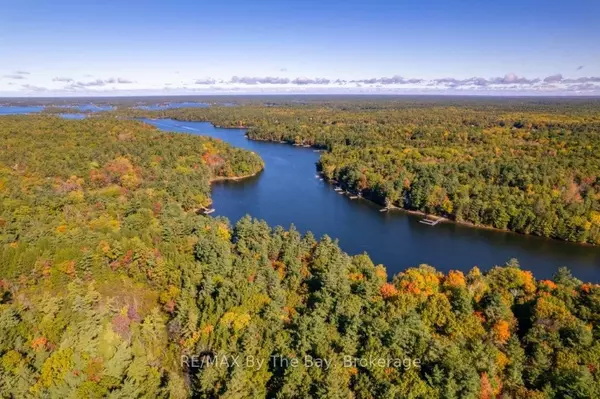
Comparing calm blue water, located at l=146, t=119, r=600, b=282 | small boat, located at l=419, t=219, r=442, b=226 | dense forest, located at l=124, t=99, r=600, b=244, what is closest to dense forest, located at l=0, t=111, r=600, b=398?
calm blue water, located at l=146, t=119, r=600, b=282

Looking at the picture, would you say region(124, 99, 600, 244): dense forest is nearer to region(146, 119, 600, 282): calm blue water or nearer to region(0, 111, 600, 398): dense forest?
region(146, 119, 600, 282): calm blue water

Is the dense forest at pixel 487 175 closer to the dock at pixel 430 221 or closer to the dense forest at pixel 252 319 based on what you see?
the dock at pixel 430 221

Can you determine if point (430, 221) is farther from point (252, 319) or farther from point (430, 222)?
point (252, 319)

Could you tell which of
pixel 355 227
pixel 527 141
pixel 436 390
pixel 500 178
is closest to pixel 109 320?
pixel 436 390

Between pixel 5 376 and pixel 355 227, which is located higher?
pixel 5 376

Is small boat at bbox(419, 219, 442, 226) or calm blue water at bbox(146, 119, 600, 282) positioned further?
small boat at bbox(419, 219, 442, 226)

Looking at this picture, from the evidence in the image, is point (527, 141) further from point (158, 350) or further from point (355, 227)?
point (158, 350)

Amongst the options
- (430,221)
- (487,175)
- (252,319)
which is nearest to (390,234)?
(430,221)
